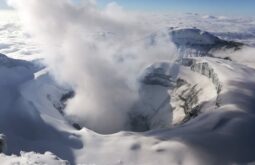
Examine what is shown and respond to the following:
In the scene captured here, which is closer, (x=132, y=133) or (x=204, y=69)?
(x=132, y=133)

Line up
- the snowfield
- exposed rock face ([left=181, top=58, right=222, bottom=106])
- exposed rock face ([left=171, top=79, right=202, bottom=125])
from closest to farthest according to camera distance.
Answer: the snowfield
exposed rock face ([left=181, top=58, right=222, bottom=106])
exposed rock face ([left=171, top=79, right=202, bottom=125])

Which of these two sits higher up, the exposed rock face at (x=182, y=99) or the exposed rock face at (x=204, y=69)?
the exposed rock face at (x=204, y=69)

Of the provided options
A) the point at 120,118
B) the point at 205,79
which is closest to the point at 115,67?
the point at 120,118

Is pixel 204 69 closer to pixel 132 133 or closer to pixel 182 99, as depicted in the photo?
pixel 182 99

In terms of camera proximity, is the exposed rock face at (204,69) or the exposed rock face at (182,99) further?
the exposed rock face at (182,99)

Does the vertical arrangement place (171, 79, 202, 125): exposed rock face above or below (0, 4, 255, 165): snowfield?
below

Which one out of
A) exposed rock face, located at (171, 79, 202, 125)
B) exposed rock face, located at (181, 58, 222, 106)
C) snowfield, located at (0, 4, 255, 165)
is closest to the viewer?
snowfield, located at (0, 4, 255, 165)

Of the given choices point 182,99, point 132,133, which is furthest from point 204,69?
point 132,133

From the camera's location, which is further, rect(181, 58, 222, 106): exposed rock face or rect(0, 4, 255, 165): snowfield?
rect(181, 58, 222, 106): exposed rock face

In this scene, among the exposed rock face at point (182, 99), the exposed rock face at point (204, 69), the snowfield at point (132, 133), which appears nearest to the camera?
the snowfield at point (132, 133)

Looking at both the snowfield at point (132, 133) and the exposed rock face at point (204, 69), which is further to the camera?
the exposed rock face at point (204, 69)

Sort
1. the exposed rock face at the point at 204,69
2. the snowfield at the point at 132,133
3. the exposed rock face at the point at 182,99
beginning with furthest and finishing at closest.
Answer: the exposed rock face at the point at 182,99, the exposed rock face at the point at 204,69, the snowfield at the point at 132,133

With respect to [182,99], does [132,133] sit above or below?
above
